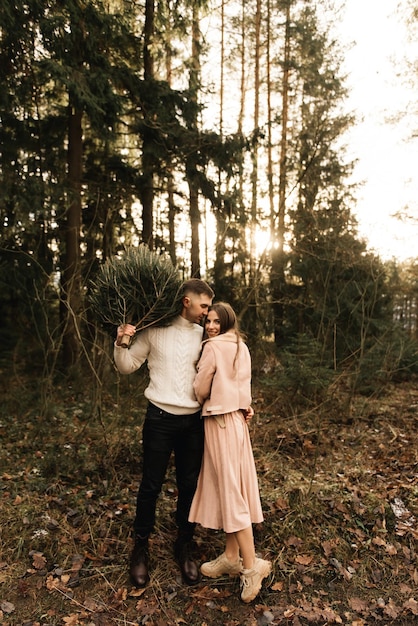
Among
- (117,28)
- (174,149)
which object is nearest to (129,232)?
(174,149)

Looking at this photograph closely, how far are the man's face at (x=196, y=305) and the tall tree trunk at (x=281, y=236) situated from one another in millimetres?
6581

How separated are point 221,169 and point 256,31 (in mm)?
7368

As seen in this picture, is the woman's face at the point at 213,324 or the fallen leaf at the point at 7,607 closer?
the fallen leaf at the point at 7,607

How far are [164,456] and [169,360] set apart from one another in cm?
72

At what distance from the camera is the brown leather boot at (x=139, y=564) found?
3.27m

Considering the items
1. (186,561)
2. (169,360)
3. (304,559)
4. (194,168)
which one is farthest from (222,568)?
(194,168)

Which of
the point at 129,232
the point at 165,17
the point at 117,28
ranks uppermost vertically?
A: the point at 165,17

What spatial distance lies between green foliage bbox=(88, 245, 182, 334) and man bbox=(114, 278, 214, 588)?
11 cm

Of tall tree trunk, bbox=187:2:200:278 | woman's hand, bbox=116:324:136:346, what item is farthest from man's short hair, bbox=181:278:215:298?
tall tree trunk, bbox=187:2:200:278

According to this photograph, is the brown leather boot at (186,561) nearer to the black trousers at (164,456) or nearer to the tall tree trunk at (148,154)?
the black trousers at (164,456)

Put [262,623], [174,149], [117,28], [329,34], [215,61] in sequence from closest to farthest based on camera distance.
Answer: [262,623] < [117,28] < [174,149] < [329,34] < [215,61]

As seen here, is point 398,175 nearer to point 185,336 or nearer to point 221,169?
point 221,169

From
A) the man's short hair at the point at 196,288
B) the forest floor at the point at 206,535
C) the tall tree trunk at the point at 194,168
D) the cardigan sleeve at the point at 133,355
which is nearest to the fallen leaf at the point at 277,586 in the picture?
the forest floor at the point at 206,535

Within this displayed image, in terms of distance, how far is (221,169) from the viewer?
877 cm
